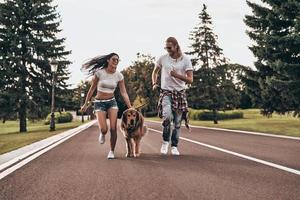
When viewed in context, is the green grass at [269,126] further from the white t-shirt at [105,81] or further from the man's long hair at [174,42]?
the white t-shirt at [105,81]

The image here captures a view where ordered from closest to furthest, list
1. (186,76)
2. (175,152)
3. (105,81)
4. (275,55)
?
1. (105,81)
2. (186,76)
3. (175,152)
4. (275,55)

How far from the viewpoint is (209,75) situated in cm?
4716

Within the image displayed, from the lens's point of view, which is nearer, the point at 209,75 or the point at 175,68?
the point at 175,68

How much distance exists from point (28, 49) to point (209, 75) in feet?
69.4

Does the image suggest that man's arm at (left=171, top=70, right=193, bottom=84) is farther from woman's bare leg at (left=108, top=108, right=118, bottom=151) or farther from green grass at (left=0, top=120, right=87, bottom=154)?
green grass at (left=0, top=120, right=87, bottom=154)

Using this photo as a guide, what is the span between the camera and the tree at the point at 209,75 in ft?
153

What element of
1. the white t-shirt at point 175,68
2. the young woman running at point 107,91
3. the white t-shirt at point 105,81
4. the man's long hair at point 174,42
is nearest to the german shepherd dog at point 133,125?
the young woman running at point 107,91

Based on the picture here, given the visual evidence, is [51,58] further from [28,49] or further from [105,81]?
[105,81]

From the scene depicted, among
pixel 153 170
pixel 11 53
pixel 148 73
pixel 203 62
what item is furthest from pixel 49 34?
pixel 148 73

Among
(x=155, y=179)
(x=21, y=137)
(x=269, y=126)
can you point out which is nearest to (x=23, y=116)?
(x=21, y=137)

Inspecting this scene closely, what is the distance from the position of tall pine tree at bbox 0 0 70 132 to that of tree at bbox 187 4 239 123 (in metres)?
17.4

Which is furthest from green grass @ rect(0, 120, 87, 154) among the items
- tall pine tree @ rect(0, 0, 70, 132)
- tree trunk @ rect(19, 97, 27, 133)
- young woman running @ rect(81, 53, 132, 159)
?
young woman running @ rect(81, 53, 132, 159)

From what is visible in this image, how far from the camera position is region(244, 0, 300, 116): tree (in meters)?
24.3

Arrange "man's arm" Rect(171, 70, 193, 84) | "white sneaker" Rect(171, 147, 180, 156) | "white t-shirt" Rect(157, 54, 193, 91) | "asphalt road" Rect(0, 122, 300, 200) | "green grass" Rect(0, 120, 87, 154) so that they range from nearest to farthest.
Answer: "asphalt road" Rect(0, 122, 300, 200) < "man's arm" Rect(171, 70, 193, 84) < "white t-shirt" Rect(157, 54, 193, 91) < "white sneaker" Rect(171, 147, 180, 156) < "green grass" Rect(0, 120, 87, 154)
